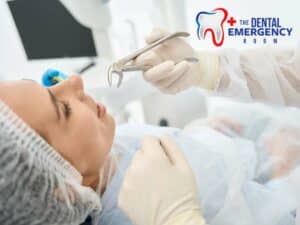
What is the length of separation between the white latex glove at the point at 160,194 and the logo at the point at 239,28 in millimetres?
544

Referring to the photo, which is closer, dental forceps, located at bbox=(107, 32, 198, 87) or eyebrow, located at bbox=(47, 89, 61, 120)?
eyebrow, located at bbox=(47, 89, 61, 120)

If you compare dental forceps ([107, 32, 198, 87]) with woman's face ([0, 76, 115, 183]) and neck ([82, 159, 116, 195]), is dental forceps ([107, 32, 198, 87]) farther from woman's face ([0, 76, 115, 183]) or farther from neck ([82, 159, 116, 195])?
neck ([82, 159, 116, 195])

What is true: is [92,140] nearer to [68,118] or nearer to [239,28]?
[68,118]

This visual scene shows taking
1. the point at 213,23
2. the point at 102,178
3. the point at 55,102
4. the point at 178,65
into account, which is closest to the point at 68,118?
the point at 55,102

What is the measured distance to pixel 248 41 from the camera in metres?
1.13

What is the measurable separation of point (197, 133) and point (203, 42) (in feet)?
1.06

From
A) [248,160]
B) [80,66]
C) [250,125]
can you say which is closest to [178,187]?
[248,160]

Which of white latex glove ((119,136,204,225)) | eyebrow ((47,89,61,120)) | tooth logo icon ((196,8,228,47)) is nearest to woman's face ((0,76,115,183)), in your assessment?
eyebrow ((47,89,61,120))

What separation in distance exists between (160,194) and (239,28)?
64cm

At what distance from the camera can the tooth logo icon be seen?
1.13m

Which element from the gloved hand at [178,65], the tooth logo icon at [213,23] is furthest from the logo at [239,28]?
the gloved hand at [178,65]

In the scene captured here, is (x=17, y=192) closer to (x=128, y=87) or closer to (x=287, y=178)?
(x=287, y=178)

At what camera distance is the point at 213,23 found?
3.72 feet

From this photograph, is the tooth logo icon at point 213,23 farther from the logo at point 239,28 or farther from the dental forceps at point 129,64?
the dental forceps at point 129,64
